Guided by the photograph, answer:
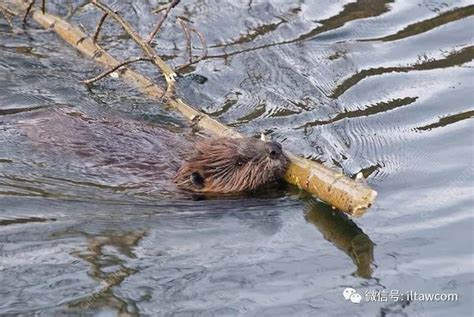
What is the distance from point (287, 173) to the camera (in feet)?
17.6

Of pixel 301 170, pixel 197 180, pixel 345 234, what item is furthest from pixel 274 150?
pixel 345 234

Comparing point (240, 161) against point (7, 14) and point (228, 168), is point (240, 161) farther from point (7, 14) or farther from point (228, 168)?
point (7, 14)

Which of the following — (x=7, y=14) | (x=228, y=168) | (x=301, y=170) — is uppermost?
Answer: (x=301, y=170)

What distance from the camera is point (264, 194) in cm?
550

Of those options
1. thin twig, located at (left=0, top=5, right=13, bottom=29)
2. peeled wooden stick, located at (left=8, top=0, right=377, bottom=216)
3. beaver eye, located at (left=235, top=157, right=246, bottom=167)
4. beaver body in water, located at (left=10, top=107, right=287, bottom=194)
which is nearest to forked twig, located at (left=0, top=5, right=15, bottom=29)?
thin twig, located at (left=0, top=5, right=13, bottom=29)

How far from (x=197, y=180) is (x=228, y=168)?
20 cm

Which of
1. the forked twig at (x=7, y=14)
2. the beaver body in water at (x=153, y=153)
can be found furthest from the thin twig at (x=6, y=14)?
the beaver body in water at (x=153, y=153)

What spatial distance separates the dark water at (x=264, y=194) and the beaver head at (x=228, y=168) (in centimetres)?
13

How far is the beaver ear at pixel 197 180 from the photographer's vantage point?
5.51m

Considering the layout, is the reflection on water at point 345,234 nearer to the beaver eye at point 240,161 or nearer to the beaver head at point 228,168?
the beaver head at point 228,168

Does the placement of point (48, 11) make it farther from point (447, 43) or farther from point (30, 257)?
point (30, 257)

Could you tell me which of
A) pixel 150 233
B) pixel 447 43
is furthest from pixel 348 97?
pixel 150 233

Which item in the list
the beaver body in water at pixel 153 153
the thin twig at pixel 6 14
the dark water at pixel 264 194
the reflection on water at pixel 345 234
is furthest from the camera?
the thin twig at pixel 6 14

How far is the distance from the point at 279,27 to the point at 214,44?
65 centimetres
